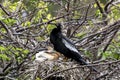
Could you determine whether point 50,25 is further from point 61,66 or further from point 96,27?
point 61,66

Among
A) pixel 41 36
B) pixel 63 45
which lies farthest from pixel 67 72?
pixel 41 36

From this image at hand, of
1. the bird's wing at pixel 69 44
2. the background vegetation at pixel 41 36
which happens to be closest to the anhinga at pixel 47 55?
the background vegetation at pixel 41 36

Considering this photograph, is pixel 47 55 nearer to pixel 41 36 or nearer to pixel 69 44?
pixel 69 44

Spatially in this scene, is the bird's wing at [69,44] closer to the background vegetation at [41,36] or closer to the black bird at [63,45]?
the black bird at [63,45]

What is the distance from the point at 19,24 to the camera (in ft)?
16.6

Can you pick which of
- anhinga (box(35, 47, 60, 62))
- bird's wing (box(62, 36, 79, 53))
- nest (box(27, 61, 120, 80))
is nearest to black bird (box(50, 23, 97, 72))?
bird's wing (box(62, 36, 79, 53))

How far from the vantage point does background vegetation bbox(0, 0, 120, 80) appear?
4266mm

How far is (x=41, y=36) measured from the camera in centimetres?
530

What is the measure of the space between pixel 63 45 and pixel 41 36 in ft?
1.11

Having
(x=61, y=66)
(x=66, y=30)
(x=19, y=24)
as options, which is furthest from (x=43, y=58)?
(x=66, y=30)

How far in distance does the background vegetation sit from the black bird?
13cm

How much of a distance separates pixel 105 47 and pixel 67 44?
50 centimetres

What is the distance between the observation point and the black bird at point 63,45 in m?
4.91

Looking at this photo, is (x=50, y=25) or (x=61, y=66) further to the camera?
(x=50, y=25)
